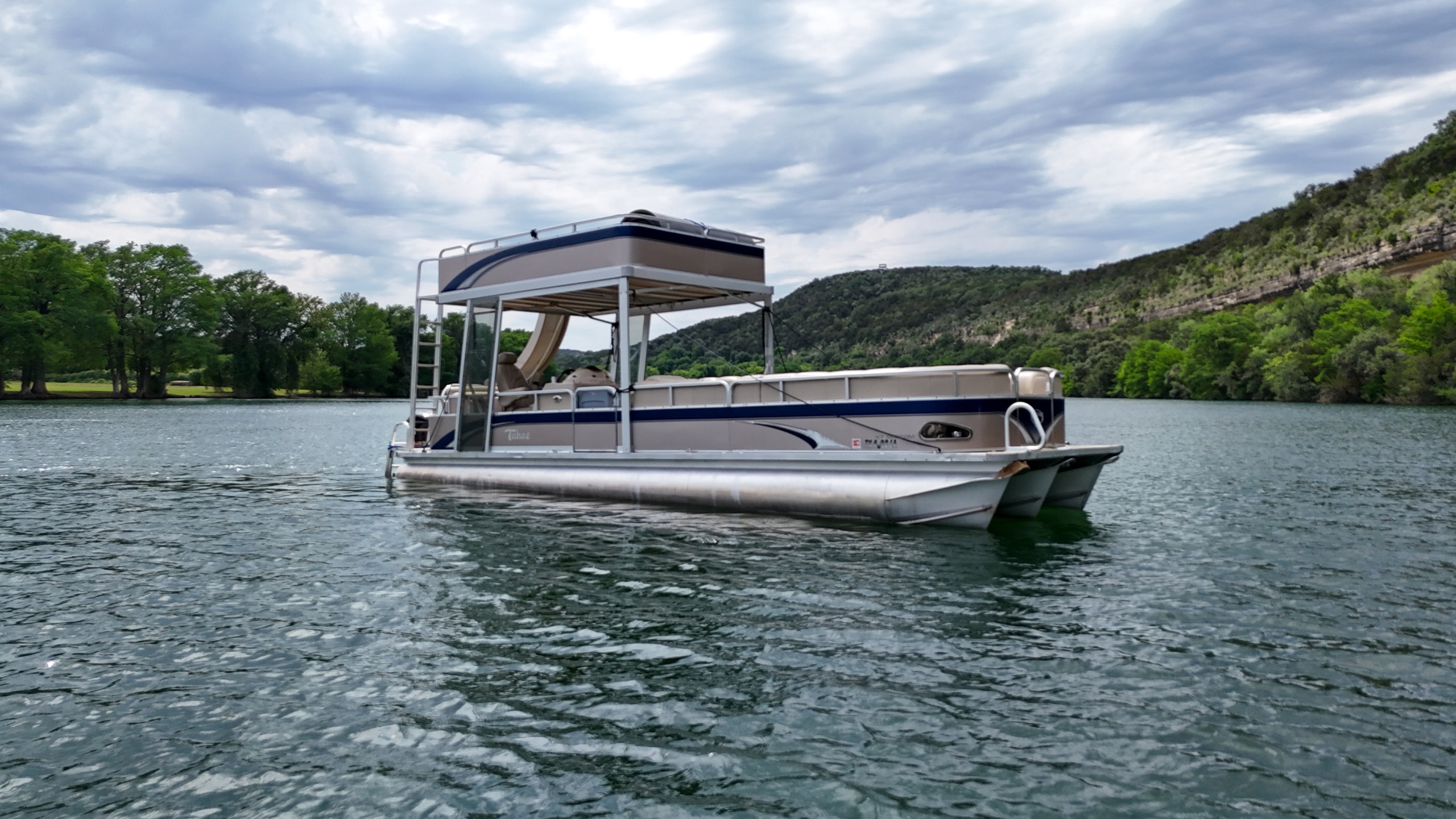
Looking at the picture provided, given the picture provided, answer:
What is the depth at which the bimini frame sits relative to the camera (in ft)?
52.6

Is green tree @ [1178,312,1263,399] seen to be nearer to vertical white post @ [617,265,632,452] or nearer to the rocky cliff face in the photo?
the rocky cliff face

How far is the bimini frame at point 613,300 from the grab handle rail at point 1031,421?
5990 millimetres

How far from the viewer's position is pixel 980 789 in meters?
5.02

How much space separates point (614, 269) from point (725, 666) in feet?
31.9

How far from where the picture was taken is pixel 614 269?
15.8 metres

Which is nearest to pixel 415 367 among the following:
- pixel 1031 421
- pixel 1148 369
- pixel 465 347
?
pixel 465 347

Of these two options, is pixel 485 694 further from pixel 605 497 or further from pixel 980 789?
pixel 605 497

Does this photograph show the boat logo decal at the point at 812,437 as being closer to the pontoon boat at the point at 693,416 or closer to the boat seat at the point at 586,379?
the pontoon boat at the point at 693,416

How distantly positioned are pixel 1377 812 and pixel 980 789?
184 cm

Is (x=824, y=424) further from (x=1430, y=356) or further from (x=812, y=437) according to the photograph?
A: (x=1430, y=356)

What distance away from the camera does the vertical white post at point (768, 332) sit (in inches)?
711

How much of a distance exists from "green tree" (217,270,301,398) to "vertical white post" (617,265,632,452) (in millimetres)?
106701

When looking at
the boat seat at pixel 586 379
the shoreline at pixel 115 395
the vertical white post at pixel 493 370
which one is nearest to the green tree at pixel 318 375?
the shoreline at pixel 115 395

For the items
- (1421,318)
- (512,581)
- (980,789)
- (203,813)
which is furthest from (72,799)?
(1421,318)
